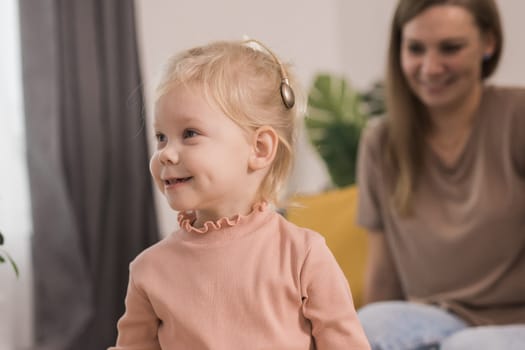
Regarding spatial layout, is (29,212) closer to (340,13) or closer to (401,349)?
(401,349)

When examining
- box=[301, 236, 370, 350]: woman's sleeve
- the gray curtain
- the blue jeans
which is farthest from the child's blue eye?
the gray curtain

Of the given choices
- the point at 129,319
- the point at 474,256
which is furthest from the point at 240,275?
the point at 474,256

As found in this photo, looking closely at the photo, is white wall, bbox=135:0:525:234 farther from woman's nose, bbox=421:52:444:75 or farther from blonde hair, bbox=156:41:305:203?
blonde hair, bbox=156:41:305:203

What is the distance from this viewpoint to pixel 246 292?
117cm

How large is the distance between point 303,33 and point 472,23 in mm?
1951

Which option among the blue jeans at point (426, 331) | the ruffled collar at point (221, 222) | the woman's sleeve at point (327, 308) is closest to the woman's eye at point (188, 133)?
the ruffled collar at point (221, 222)

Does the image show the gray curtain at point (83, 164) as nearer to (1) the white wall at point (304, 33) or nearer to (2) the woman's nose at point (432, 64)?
(1) the white wall at point (304, 33)

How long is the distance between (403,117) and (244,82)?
113cm

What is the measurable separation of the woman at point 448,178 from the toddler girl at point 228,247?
2.72 feet

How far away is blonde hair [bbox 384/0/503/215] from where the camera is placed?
7.27ft

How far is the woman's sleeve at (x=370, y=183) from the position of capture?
235 cm

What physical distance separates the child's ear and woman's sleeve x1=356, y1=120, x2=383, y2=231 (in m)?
1.14

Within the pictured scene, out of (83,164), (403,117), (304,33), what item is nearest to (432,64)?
(403,117)

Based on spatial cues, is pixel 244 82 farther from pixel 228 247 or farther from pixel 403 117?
pixel 403 117
